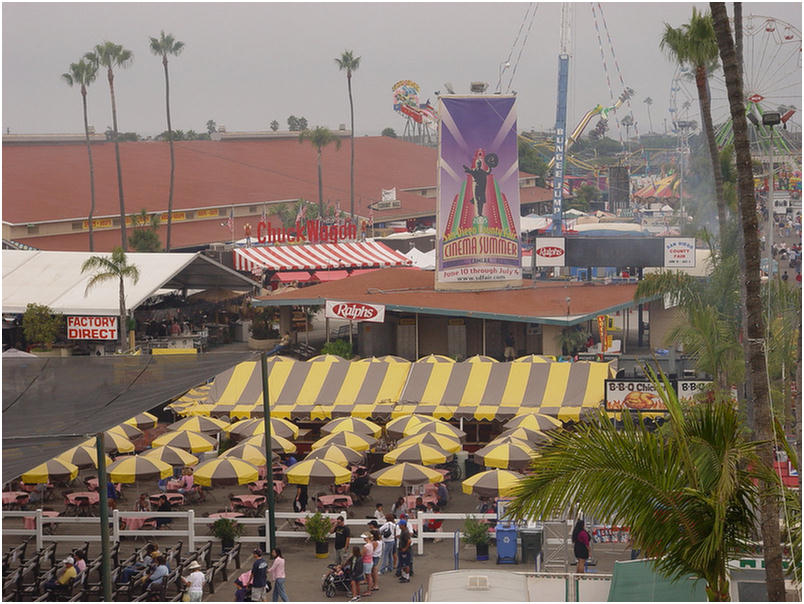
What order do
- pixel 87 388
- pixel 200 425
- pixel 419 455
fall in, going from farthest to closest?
pixel 200 425 → pixel 419 455 → pixel 87 388

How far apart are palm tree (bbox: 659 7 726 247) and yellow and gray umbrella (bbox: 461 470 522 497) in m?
9.68

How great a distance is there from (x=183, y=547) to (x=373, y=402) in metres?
7.89

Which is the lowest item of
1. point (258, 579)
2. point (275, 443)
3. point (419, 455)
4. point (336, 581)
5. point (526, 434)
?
point (336, 581)

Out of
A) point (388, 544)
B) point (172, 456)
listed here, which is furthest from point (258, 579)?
point (172, 456)

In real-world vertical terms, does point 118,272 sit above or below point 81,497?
above

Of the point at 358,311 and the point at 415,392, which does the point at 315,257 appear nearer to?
the point at 358,311

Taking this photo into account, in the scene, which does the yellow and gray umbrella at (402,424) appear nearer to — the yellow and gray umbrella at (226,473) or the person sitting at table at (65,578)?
the yellow and gray umbrella at (226,473)

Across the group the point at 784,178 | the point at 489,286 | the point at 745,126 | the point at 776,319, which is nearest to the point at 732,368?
the point at 776,319

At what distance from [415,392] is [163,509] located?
7871 millimetres

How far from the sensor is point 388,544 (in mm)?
18391

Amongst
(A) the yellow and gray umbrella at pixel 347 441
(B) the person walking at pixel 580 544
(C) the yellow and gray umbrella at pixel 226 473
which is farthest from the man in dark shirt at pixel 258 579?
(A) the yellow and gray umbrella at pixel 347 441

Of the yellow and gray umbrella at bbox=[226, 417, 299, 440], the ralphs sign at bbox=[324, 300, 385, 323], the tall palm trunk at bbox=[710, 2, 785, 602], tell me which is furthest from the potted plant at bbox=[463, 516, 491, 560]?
the ralphs sign at bbox=[324, 300, 385, 323]

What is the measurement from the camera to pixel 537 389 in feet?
87.8

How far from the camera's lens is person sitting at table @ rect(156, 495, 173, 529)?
20688 mm
